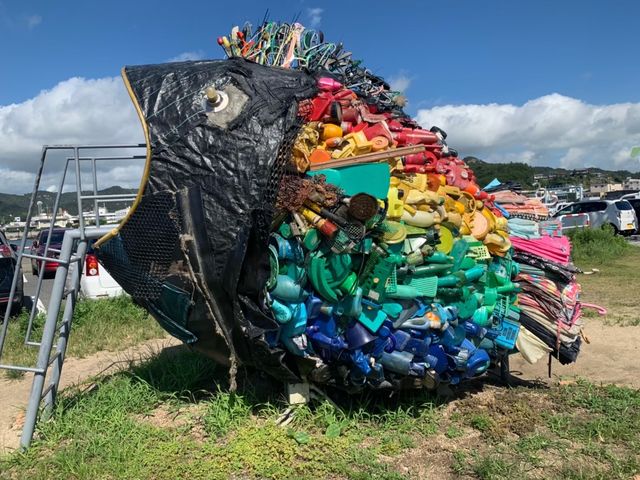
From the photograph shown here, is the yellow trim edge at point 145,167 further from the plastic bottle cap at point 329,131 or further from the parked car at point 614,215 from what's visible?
the parked car at point 614,215

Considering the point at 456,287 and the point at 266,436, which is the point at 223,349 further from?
the point at 456,287

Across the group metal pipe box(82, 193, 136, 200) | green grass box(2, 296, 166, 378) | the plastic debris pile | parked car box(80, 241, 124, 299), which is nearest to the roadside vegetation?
the plastic debris pile

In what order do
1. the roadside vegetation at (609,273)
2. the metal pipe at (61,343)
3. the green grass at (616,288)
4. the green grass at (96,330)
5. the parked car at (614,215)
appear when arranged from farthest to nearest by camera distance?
the parked car at (614,215) < the roadside vegetation at (609,273) < the green grass at (616,288) < the green grass at (96,330) < the metal pipe at (61,343)

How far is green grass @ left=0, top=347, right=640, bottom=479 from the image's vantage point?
148 inches

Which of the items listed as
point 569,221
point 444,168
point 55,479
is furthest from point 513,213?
point 569,221

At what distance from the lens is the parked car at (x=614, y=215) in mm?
23203

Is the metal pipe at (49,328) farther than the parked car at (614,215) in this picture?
No

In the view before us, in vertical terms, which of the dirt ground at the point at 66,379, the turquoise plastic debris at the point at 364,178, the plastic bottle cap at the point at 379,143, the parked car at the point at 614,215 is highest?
the plastic bottle cap at the point at 379,143

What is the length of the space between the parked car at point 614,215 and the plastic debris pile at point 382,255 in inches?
785

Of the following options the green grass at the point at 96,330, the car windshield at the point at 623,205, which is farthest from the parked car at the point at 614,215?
the green grass at the point at 96,330

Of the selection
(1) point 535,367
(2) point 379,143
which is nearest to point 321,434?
(2) point 379,143

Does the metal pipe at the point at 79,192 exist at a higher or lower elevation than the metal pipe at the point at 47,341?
higher

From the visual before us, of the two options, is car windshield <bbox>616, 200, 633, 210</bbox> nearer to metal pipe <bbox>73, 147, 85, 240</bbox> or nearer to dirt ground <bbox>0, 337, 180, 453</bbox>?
dirt ground <bbox>0, 337, 180, 453</bbox>

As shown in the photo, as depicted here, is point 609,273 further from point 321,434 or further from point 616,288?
point 321,434
